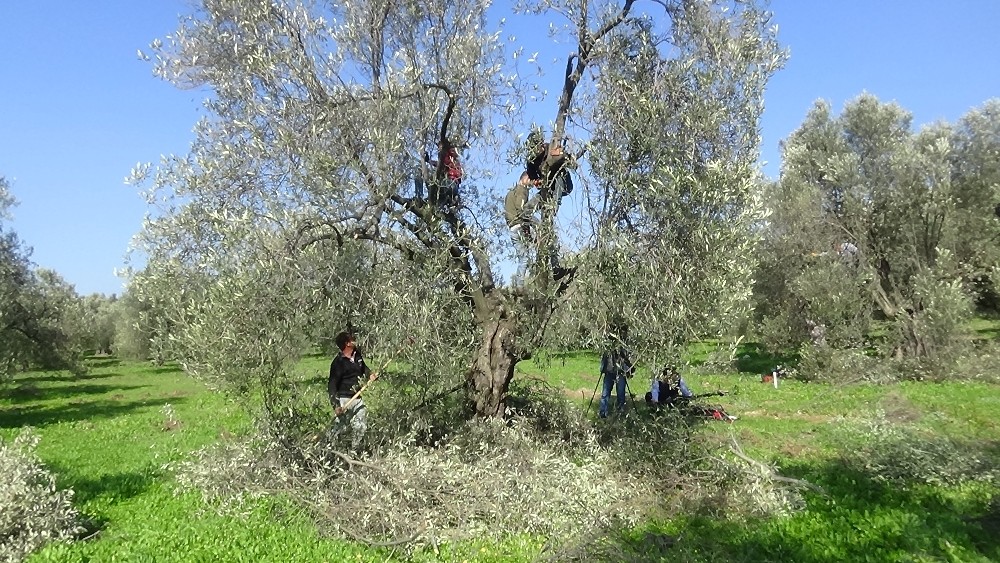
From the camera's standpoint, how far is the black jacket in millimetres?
8820

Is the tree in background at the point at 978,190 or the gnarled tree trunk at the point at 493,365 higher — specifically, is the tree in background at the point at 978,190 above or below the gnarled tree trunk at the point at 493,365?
above

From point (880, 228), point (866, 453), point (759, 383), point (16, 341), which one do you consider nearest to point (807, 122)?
point (880, 228)

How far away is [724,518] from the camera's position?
24.8 feet

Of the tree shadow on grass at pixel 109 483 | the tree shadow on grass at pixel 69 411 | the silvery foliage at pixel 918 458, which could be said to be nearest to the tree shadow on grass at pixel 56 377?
→ the tree shadow on grass at pixel 69 411

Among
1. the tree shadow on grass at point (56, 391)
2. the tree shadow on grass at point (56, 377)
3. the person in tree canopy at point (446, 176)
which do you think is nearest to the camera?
the person in tree canopy at point (446, 176)

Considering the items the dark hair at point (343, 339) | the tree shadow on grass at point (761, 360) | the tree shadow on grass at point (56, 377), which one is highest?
the dark hair at point (343, 339)

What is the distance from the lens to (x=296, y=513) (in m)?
7.62

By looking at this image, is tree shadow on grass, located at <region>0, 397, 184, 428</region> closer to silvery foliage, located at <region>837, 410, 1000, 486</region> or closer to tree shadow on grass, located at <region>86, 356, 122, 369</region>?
silvery foliage, located at <region>837, 410, 1000, 486</region>

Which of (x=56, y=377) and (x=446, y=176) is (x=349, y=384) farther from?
(x=56, y=377)

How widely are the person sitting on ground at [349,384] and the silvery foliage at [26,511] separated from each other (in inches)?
118

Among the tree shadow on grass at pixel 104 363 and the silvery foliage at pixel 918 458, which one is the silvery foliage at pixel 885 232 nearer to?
the silvery foliage at pixel 918 458

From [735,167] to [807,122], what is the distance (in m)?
19.4

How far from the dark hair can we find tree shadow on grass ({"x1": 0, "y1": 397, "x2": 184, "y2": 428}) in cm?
1285

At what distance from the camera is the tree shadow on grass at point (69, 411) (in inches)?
717
